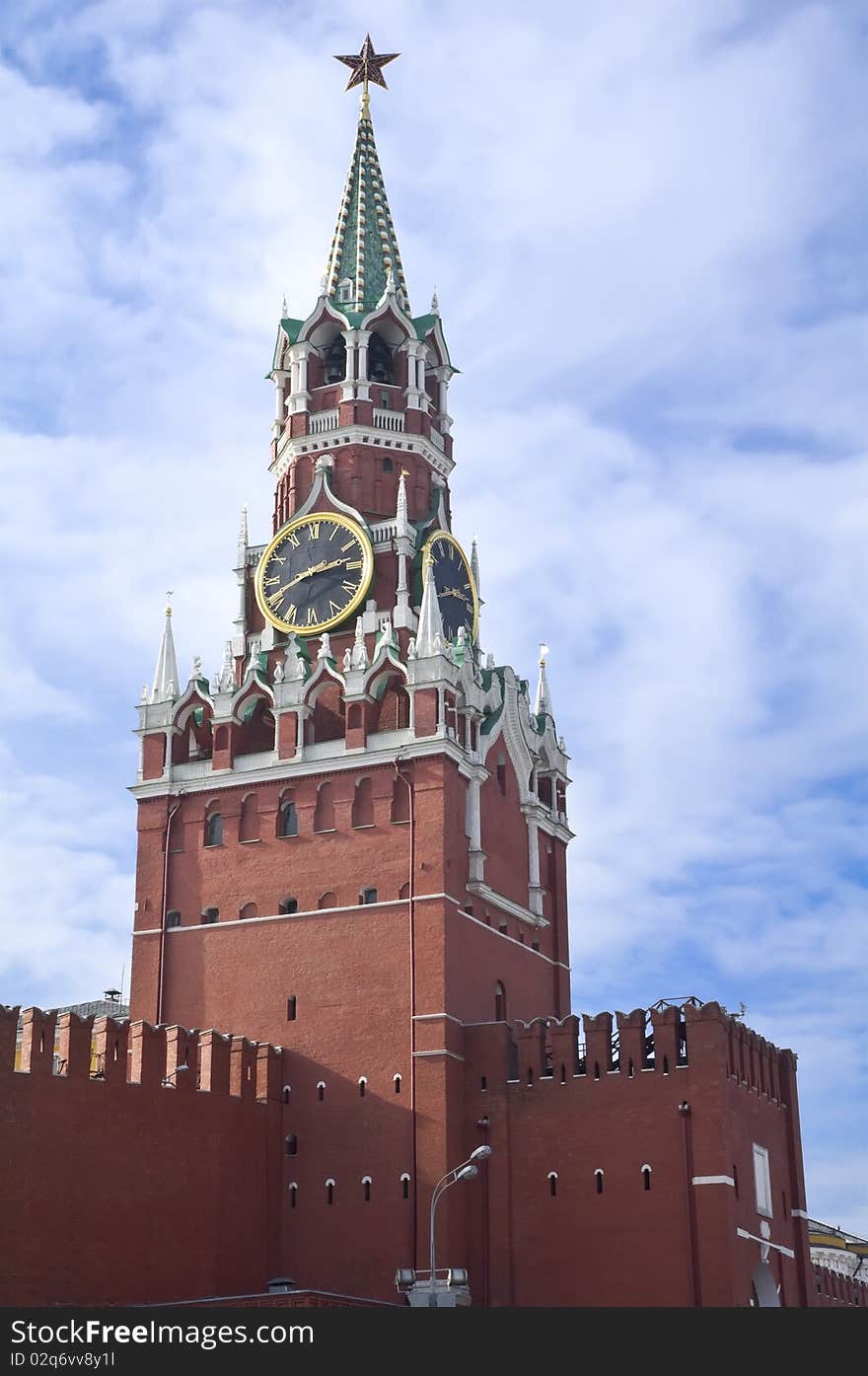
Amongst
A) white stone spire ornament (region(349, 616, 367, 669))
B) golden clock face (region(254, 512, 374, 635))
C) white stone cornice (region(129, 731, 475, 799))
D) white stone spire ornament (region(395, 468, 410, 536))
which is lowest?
white stone cornice (region(129, 731, 475, 799))

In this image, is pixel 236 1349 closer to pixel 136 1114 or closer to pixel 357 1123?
pixel 136 1114

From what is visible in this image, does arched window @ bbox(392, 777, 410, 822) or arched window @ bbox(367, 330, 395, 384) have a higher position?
arched window @ bbox(367, 330, 395, 384)

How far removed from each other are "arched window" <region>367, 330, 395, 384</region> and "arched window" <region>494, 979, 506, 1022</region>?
20.1 meters

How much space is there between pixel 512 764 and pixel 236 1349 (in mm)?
29625

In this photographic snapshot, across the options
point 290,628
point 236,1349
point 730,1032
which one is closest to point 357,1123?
point 730,1032

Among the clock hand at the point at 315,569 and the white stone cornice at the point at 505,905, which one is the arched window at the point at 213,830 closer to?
the white stone cornice at the point at 505,905

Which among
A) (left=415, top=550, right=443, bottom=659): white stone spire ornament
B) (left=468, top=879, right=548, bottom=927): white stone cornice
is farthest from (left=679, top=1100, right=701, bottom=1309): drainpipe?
(left=415, top=550, right=443, bottom=659): white stone spire ornament

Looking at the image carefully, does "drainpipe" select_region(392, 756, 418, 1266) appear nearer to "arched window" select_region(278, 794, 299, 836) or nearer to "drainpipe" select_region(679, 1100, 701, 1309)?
"arched window" select_region(278, 794, 299, 836)

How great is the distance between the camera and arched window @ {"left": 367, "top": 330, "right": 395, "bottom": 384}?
61.3 meters

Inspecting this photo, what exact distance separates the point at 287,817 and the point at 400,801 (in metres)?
3.64

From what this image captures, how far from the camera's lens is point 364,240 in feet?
208

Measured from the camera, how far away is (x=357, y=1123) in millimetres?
49625

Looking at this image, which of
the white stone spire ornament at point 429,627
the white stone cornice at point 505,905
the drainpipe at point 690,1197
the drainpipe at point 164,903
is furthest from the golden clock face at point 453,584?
the drainpipe at point 690,1197

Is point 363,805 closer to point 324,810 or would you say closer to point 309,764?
point 324,810
